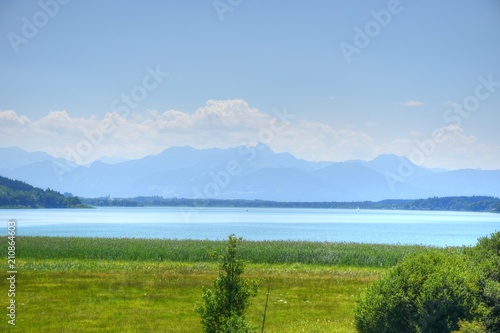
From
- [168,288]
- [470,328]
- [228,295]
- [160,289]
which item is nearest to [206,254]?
[168,288]

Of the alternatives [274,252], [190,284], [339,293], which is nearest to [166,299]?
[190,284]

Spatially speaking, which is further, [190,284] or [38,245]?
[38,245]

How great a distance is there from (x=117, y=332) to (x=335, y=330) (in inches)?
296

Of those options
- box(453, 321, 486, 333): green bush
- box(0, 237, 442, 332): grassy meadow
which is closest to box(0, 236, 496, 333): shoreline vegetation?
box(0, 237, 442, 332): grassy meadow

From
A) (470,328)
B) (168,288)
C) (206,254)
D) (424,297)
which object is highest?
(424,297)

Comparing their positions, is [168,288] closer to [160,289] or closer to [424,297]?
[160,289]

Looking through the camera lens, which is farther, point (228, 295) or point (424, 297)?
point (424, 297)

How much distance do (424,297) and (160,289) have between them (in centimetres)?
1895

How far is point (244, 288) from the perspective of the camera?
10430 mm

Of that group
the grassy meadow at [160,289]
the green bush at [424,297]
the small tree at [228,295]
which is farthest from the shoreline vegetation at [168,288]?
the small tree at [228,295]

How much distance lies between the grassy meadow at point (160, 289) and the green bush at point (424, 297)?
2.59m

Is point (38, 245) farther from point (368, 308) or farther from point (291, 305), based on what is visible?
point (368, 308)

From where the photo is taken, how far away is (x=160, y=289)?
2722cm

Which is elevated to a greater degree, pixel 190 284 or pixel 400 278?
pixel 400 278
